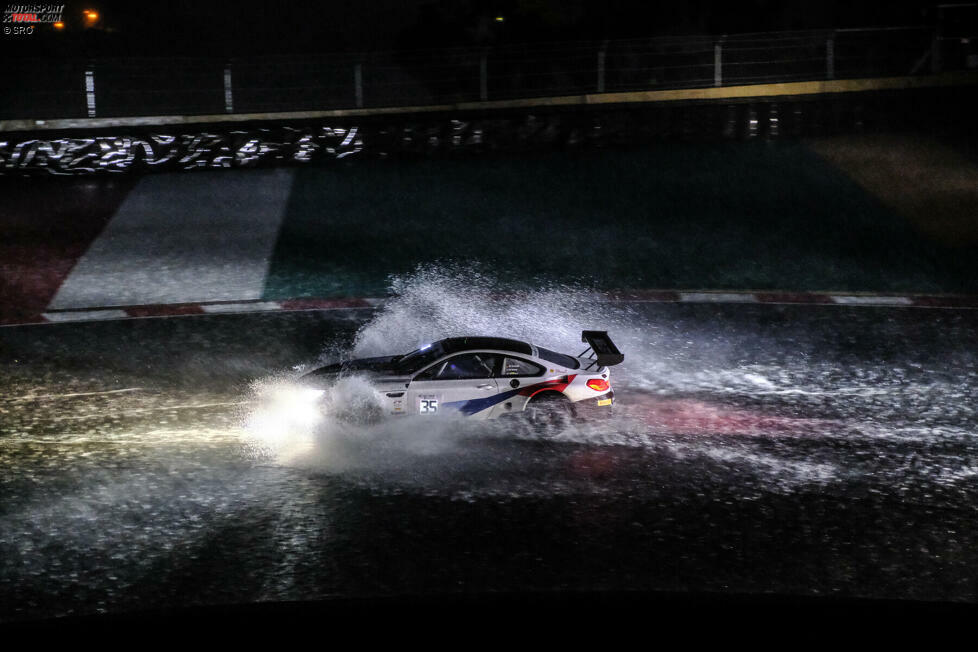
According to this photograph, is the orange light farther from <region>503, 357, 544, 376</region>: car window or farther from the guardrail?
the guardrail

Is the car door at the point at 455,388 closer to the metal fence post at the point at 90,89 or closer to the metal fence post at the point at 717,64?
the metal fence post at the point at 90,89

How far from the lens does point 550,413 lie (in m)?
12.4

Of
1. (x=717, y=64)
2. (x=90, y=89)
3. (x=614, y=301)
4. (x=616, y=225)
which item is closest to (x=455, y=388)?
(x=614, y=301)

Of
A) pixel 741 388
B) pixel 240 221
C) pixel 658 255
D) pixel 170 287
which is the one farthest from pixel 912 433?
pixel 240 221

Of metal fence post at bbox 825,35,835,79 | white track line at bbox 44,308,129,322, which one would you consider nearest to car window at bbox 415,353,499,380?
white track line at bbox 44,308,129,322

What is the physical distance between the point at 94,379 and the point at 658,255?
1007 cm

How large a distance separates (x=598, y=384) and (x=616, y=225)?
8.46m

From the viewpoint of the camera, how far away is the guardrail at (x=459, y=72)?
2084 cm

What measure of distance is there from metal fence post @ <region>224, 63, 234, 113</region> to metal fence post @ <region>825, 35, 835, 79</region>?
41.2 ft

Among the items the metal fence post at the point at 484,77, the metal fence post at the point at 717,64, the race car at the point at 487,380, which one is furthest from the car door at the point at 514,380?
the metal fence post at the point at 717,64

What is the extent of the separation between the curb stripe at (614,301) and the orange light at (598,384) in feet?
16.3

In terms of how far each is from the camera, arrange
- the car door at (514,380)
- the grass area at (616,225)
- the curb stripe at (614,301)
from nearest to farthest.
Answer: the car door at (514,380)
the curb stripe at (614,301)
the grass area at (616,225)

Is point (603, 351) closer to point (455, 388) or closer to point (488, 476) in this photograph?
point (455, 388)

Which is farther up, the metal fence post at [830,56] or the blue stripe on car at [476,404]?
the metal fence post at [830,56]
